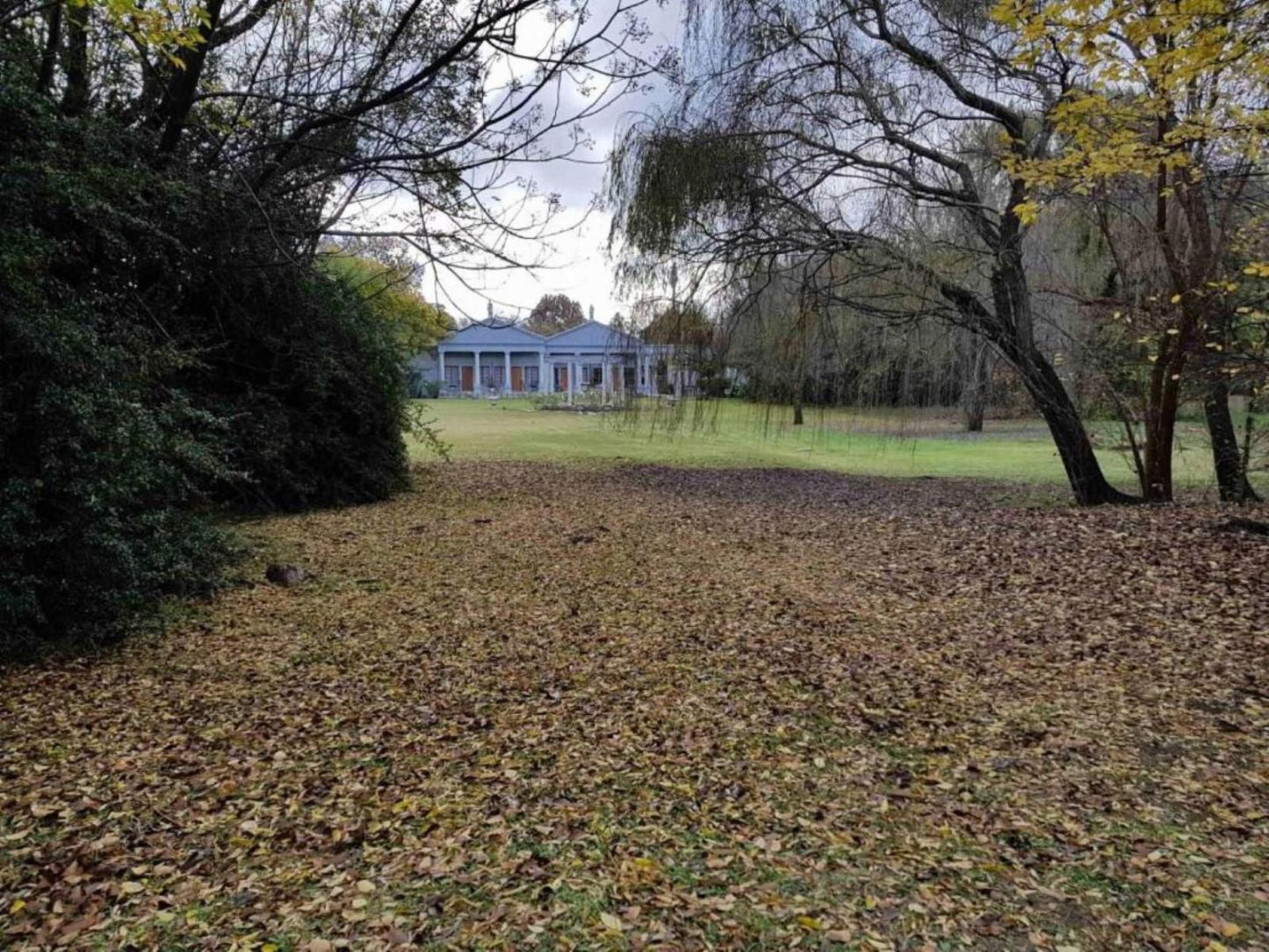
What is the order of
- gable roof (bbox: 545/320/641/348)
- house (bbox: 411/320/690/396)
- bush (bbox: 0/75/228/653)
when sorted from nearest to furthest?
bush (bbox: 0/75/228/653), gable roof (bbox: 545/320/641/348), house (bbox: 411/320/690/396)

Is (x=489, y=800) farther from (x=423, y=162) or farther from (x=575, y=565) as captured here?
(x=423, y=162)

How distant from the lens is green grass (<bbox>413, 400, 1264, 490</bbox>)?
10000mm

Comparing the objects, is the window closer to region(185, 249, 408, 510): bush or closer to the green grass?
the green grass

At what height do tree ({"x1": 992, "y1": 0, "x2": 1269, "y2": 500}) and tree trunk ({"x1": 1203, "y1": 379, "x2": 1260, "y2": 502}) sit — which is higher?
tree ({"x1": 992, "y1": 0, "x2": 1269, "y2": 500})

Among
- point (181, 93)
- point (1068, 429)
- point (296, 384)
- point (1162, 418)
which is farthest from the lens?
point (1068, 429)

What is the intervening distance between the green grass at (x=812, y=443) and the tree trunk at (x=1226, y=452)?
2.90ft

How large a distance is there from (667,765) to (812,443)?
12792 millimetres

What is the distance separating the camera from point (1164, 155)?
4.96m

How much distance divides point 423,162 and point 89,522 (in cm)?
396

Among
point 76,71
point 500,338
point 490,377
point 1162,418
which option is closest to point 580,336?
point 500,338

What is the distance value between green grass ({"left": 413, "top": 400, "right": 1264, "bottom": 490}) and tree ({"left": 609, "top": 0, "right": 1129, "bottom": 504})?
1865 mm

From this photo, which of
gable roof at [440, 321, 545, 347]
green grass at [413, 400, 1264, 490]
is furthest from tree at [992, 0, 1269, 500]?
gable roof at [440, 321, 545, 347]

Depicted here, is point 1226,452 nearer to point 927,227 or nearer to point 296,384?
point 927,227

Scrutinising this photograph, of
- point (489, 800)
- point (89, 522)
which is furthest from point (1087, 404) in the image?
point (89, 522)
